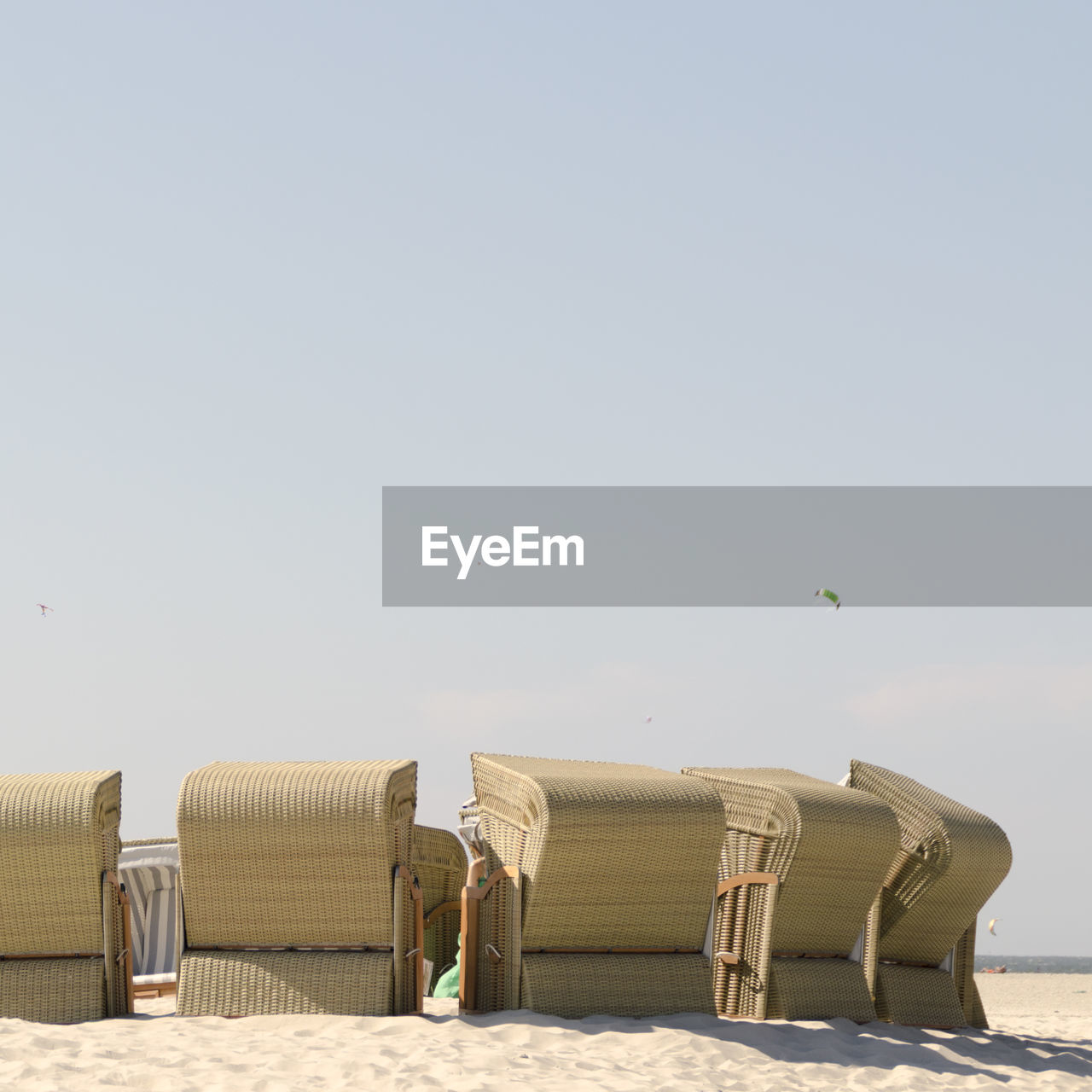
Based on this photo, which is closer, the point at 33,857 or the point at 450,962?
the point at 33,857

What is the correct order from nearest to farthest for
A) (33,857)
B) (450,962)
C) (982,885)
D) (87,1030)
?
1. (87,1030)
2. (33,857)
3. (982,885)
4. (450,962)

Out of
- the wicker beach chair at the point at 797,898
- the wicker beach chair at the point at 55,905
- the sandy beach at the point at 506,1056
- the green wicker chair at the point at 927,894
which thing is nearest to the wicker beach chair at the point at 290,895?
the sandy beach at the point at 506,1056

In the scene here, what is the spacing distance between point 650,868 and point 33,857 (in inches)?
152

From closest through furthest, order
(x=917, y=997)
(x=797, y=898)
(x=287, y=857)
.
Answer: (x=287, y=857)
(x=797, y=898)
(x=917, y=997)

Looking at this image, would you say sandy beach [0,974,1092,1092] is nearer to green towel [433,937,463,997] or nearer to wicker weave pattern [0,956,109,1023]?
wicker weave pattern [0,956,109,1023]

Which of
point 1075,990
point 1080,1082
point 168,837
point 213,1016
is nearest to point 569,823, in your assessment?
point 213,1016

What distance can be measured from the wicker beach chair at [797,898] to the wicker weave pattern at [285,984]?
2357mm

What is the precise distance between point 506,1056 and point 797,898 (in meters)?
2.92

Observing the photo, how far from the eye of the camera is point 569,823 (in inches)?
338

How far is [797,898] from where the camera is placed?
9.60 metres

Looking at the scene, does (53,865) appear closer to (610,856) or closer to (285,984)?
(285,984)

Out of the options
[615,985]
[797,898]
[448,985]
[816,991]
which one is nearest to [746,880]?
[797,898]

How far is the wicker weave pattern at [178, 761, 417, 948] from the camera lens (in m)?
8.42

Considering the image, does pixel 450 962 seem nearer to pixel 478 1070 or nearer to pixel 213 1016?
pixel 213 1016
